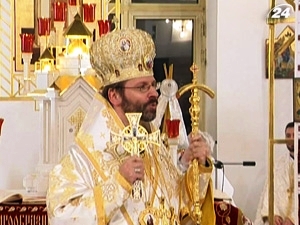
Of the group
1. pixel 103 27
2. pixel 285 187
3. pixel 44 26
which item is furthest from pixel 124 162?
pixel 44 26

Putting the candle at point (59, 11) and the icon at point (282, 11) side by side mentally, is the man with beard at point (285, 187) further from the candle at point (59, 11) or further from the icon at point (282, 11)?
the candle at point (59, 11)

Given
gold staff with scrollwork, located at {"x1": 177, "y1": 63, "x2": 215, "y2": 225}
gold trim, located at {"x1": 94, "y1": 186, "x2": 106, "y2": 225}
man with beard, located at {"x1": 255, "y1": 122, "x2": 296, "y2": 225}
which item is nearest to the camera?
man with beard, located at {"x1": 255, "y1": 122, "x2": 296, "y2": 225}

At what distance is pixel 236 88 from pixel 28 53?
1284 millimetres

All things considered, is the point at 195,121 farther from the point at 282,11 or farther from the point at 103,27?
the point at 103,27

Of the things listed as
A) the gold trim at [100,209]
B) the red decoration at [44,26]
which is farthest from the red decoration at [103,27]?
the gold trim at [100,209]

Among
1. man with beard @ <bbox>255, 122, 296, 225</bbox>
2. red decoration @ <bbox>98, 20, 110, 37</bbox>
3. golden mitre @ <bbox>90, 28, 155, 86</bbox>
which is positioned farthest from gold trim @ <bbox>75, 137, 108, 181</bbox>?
red decoration @ <bbox>98, 20, 110, 37</bbox>

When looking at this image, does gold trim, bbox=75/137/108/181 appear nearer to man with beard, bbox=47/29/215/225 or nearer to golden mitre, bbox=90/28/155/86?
man with beard, bbox=47/29/215/225

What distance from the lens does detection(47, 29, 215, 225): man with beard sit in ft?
6.46

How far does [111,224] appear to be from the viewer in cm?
204

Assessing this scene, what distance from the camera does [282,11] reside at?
1794 mm

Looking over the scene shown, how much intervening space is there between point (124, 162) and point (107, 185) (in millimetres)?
83

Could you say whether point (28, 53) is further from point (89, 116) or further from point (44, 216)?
point (89, 116)

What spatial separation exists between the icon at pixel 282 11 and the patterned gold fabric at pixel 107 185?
0.56 meters

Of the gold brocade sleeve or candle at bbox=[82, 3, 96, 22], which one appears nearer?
the gold brocade sleeve
